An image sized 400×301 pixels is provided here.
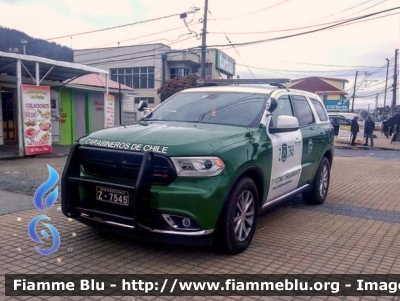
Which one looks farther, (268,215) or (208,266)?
(268,215)

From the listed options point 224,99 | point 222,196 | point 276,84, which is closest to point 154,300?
point 222,196

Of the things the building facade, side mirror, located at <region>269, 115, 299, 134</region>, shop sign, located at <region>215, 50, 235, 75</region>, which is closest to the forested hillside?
the building facade

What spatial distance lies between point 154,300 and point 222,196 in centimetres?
118

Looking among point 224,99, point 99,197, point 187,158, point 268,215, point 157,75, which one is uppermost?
point 157,75

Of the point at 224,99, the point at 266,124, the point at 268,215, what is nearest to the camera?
the point at 266,124

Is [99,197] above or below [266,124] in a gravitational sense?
below

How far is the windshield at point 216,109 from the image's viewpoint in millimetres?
5129

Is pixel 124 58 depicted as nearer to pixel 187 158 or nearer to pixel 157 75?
pixel 157 75

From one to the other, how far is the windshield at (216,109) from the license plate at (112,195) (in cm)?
161

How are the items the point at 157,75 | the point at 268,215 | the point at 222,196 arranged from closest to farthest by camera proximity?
the point at 222,196
the point at 268,215
the point at 157,75

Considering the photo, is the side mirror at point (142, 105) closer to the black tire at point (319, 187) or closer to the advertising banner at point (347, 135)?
the black tire at point (319, 187)

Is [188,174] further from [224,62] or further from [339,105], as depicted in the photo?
[339,105]

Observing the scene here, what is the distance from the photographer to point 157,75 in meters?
42.4

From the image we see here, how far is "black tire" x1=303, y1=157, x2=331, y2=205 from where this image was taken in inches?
270
